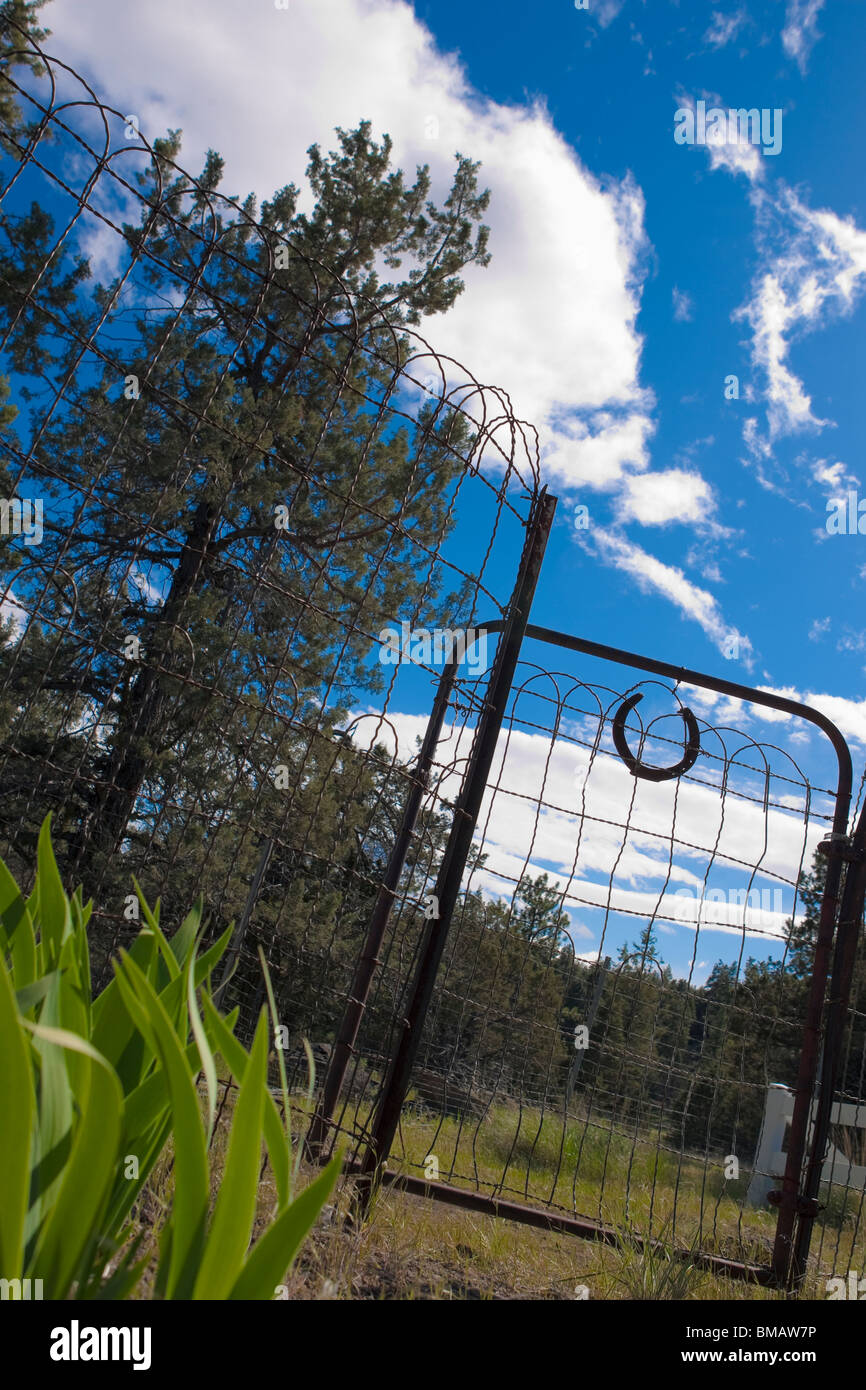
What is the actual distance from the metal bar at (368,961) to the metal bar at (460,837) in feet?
0.45

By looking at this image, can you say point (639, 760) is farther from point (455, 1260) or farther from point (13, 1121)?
point (13, 1121)

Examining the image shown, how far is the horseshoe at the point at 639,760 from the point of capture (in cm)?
313

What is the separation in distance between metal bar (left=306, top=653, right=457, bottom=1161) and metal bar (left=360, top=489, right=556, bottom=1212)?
0.14 meters

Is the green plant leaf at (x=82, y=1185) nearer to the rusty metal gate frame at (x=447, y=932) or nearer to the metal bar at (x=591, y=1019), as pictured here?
the rusty metal gate frame at (x=447, y=932)

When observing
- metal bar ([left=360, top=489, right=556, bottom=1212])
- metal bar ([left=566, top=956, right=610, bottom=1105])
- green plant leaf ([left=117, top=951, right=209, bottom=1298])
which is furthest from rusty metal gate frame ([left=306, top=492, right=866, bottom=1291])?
green plant leaf ([left=117, top=951, right=209, bottom=1298])

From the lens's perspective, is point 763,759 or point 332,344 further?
point 332,344

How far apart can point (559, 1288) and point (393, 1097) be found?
24.0 inches

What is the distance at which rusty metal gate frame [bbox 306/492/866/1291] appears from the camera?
2.30 meters

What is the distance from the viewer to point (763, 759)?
326 centimetres

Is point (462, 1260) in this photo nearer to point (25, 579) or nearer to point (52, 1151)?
point (52, 1151)

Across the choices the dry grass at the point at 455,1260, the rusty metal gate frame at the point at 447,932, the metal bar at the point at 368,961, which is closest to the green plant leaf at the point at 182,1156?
the dry grass at the point at 455,1260

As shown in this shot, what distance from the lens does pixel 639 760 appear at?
3.18 metres
